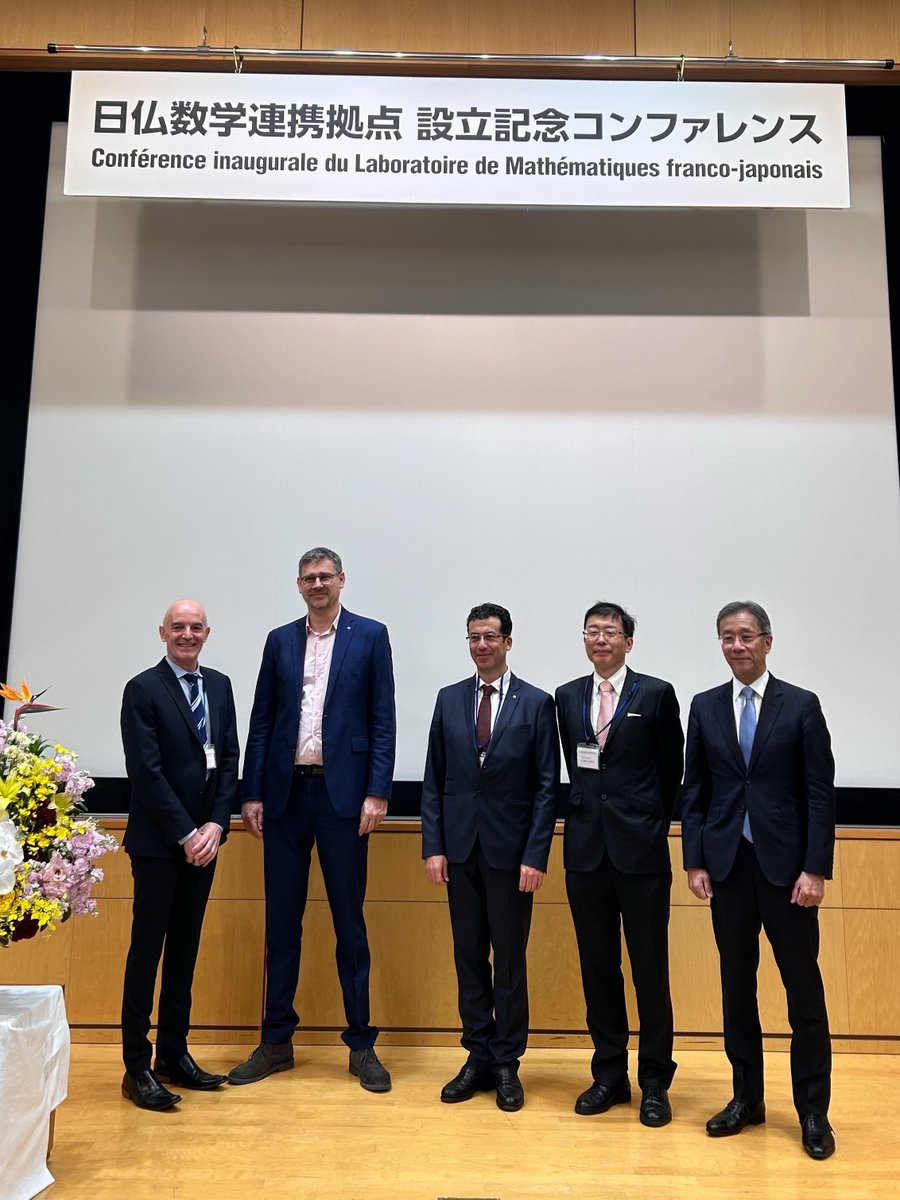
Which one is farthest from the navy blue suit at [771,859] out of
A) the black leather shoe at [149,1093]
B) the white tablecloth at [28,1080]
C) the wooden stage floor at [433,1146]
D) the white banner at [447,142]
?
the white banner at [447,142]

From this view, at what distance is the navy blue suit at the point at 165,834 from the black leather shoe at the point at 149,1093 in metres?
0.03

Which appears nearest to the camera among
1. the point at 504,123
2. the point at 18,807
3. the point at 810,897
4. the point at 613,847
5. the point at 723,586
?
the point at 18,807

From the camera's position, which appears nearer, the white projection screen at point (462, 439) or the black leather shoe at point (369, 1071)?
the black leather shoe at point (369, 1071)

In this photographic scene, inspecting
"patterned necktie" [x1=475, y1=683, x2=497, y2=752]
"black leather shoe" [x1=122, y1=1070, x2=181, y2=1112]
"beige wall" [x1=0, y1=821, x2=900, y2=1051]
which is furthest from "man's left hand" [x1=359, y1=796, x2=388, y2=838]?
"black leather shoe" [x1=122, y1=1070, x2=181, y2=1112]

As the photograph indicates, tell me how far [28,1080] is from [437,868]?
1416mm

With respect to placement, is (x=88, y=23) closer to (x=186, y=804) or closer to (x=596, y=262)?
(x=596, y=262)

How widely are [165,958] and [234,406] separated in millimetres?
2486

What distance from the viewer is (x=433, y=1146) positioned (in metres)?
2.84

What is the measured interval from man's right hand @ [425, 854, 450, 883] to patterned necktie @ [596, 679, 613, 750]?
0.70m

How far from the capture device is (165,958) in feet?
10.8

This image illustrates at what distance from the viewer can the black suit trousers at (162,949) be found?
316cm

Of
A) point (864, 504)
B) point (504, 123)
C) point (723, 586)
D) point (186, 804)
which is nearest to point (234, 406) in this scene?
point (504, 123)

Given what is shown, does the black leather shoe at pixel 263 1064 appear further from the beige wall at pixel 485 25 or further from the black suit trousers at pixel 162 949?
the beige wall at pixel 485 25

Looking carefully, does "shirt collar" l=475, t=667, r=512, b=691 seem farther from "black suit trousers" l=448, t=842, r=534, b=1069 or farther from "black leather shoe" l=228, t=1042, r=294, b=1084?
"black leather shoe" l=228, t=1042, r=294, b=1084
